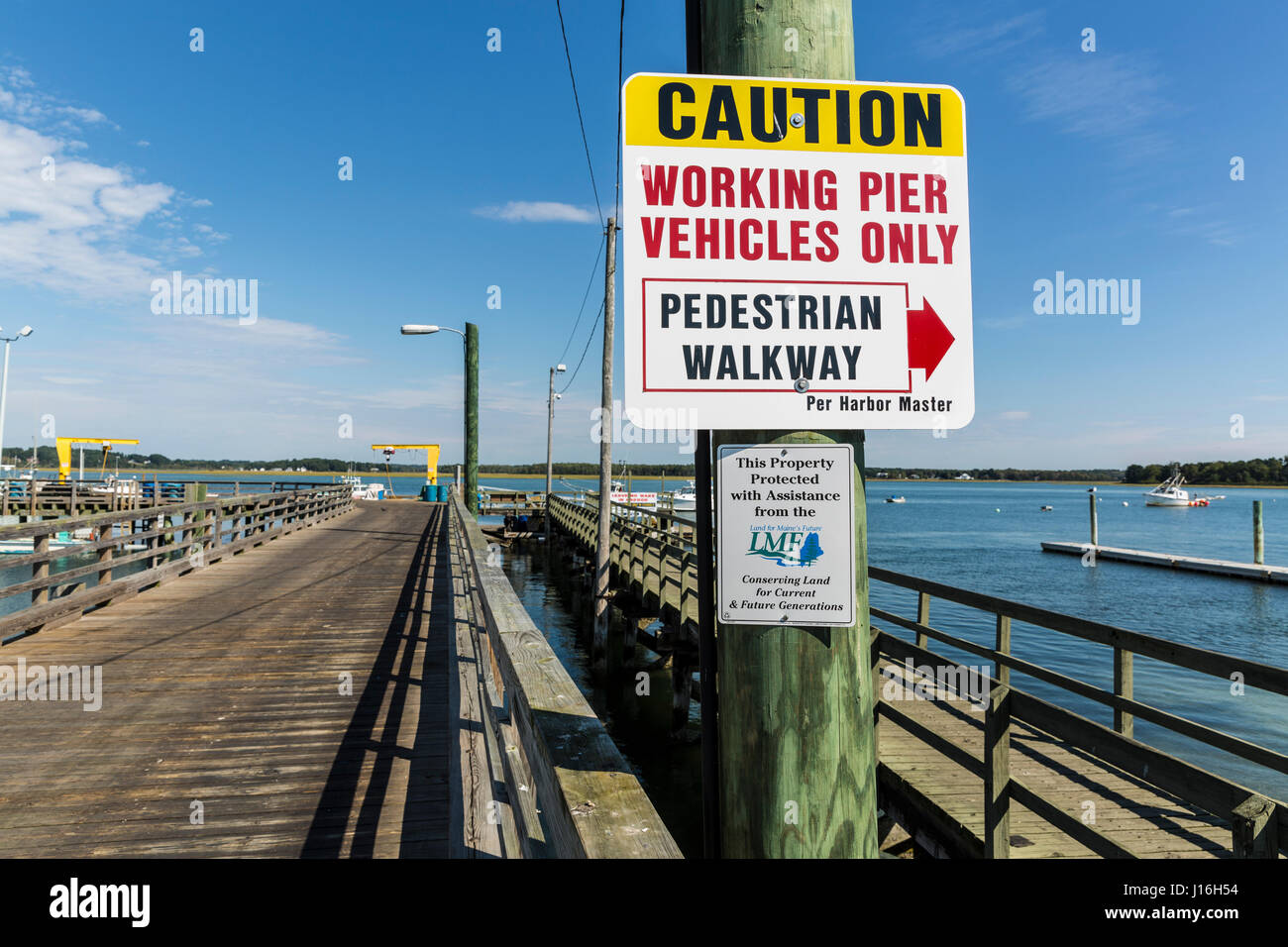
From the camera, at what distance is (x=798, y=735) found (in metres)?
1.50

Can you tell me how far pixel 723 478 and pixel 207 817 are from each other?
430 centimetres

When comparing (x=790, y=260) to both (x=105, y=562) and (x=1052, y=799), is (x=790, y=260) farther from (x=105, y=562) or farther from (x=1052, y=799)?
(x=105, y=562)

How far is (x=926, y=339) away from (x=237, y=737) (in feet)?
18.8

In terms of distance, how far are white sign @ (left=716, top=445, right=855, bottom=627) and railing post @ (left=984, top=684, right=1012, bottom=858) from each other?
3.16 m

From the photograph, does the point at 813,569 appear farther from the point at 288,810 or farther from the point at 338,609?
the point at 338,609

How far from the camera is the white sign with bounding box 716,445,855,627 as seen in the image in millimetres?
1561

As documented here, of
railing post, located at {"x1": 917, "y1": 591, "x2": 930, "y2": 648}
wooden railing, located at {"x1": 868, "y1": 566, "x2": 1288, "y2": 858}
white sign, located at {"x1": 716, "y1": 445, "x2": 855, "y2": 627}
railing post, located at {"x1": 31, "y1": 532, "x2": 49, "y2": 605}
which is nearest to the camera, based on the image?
white sign, located at {"x1": 716, "y1": 445, "x2": 855, "y2": 627}

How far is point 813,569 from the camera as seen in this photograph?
1.57m

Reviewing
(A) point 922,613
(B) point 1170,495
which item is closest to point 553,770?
(A) point 922,613

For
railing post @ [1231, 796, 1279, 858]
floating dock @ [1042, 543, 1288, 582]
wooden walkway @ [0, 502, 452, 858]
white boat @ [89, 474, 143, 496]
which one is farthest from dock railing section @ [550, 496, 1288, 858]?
floating dock @ [1042, 543, 1288, 582]

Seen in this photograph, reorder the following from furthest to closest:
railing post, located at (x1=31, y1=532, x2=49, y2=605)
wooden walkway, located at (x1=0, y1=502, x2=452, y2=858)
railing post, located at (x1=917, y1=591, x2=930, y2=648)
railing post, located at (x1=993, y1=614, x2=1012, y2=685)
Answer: railing post, located at (x1=31, y1=532, x2=49, y2=605), railing post, located at (x1=917, y1=591, x2=930, y2=648), railing post, located at (x1=993, y1=614, x2=1012, y2=685), wooden walkway, located at (x1=0, y1=502, x2=452, y2=858)

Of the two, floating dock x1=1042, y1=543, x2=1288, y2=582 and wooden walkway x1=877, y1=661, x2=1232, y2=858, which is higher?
wooden walkway x1=877, y1=661, x2=1232, y2=858

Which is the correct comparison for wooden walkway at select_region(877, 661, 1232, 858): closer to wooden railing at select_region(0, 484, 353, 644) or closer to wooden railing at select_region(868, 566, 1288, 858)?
wooden railing at select_region(868, 566, 1288, 858)

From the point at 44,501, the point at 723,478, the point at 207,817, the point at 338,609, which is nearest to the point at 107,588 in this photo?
the point at 338,609
